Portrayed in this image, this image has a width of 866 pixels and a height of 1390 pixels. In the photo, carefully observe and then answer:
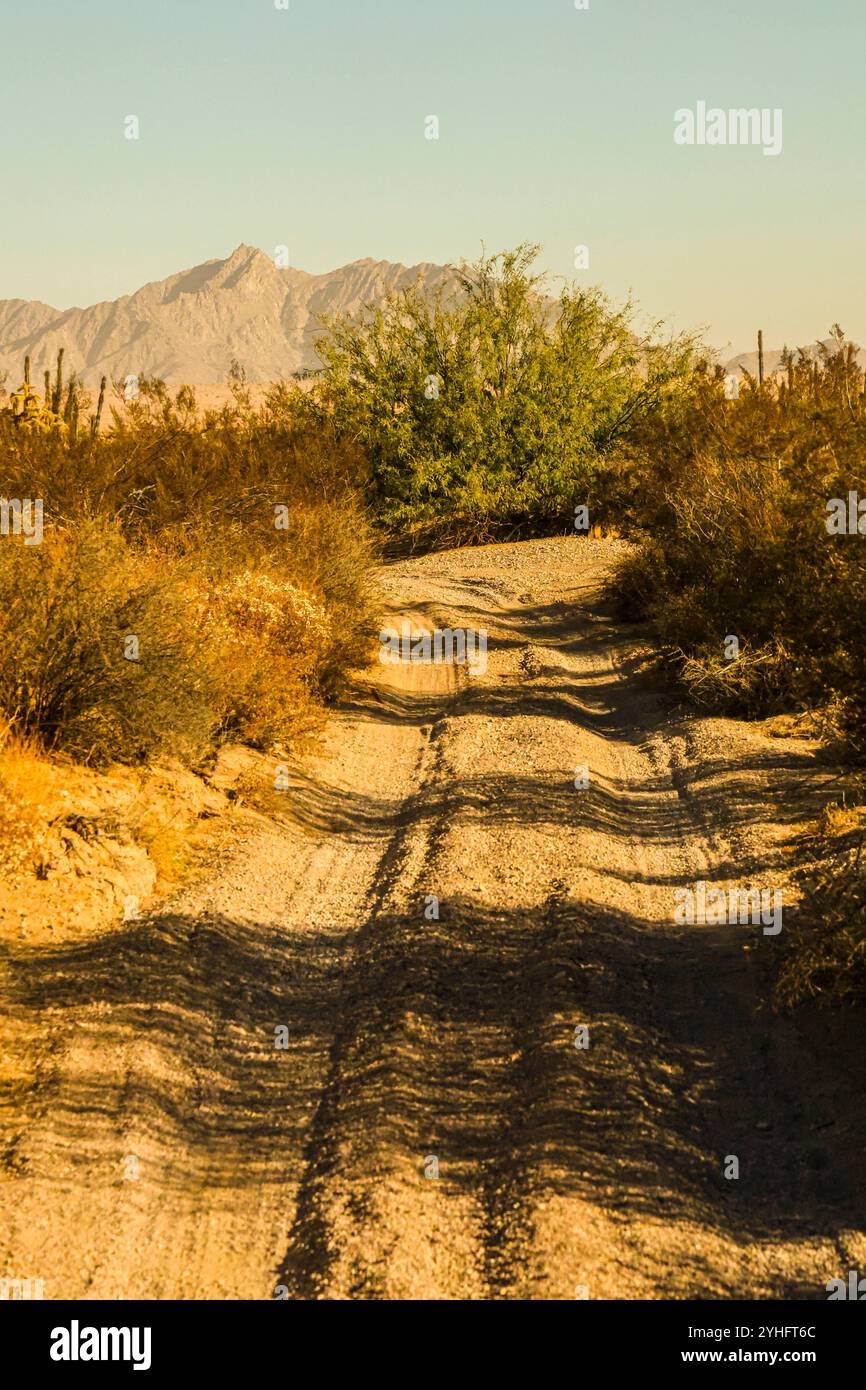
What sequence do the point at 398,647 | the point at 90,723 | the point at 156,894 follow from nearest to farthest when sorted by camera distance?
the point at 156,894 < the point at 90,723 < the point at 398,647

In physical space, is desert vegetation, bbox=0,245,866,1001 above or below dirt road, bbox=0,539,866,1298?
above

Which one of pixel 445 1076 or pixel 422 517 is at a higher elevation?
pixel 422 517

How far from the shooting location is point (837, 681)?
7922mm

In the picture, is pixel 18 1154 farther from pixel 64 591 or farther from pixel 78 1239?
pixel 64 591

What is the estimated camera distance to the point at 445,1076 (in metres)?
6.16

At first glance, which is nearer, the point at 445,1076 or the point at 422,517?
the point at 445,1076

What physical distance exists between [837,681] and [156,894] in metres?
4.75

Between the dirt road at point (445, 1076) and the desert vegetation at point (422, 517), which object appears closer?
the dirt road at point (445, 1076)

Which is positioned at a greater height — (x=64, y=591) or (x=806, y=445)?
(x=806, y=445)

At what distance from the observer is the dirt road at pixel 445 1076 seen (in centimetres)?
484

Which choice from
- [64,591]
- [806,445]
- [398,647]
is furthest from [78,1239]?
[398,647]

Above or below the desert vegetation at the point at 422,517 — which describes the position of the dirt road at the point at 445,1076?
below

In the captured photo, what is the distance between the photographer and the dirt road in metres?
4.84

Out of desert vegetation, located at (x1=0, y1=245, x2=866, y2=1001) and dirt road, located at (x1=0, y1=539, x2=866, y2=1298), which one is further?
desert vegetation, located at (x1=0, y1=245, x2=866, y2=1001)
